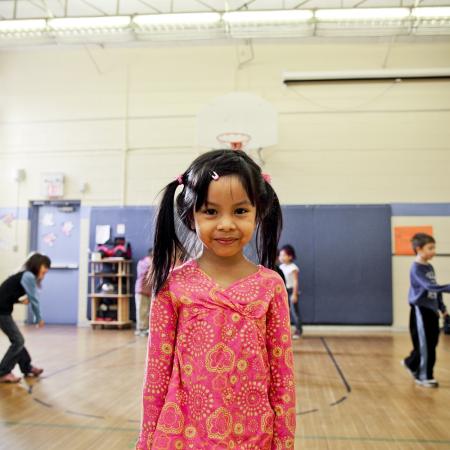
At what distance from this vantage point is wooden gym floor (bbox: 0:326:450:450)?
2.86 meters

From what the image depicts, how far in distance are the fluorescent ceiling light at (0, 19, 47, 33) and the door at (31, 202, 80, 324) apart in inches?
129

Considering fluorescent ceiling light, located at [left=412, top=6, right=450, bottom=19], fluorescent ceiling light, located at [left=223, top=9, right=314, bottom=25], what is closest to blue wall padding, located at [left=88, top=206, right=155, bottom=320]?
fluorescent ceiling light, located at [left=223, top=9, right=314, bottom=25]

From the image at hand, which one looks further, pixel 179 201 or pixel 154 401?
pixel 179 201

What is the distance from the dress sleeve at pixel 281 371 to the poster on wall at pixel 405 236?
7652mm

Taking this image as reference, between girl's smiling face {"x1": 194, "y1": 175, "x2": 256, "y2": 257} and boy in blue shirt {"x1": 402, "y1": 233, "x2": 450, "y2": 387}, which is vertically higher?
girl's smiling face {"x1": 194, "y1": 175, "x2": 256, "y2": 257}

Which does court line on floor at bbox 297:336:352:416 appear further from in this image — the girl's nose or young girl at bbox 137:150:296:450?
the girl's nose

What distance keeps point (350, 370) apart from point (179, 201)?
4343mm

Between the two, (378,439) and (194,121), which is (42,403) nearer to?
(378,439)

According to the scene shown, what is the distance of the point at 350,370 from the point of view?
500cm

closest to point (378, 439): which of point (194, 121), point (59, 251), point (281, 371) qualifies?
point (281, 371)

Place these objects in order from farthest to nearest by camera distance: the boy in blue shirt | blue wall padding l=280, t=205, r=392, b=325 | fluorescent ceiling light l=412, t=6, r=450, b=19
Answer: blue wall padding l=280, t=205, r=392, b=325 < fluorescent ceiling light l=412, t=6, r=450, b=19 < the boy in blue shirt

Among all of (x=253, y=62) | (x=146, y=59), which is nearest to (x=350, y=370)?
(x=253, y=62)

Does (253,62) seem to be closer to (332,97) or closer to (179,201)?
(332,97)

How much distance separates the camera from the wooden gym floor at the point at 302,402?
2.86 metres
